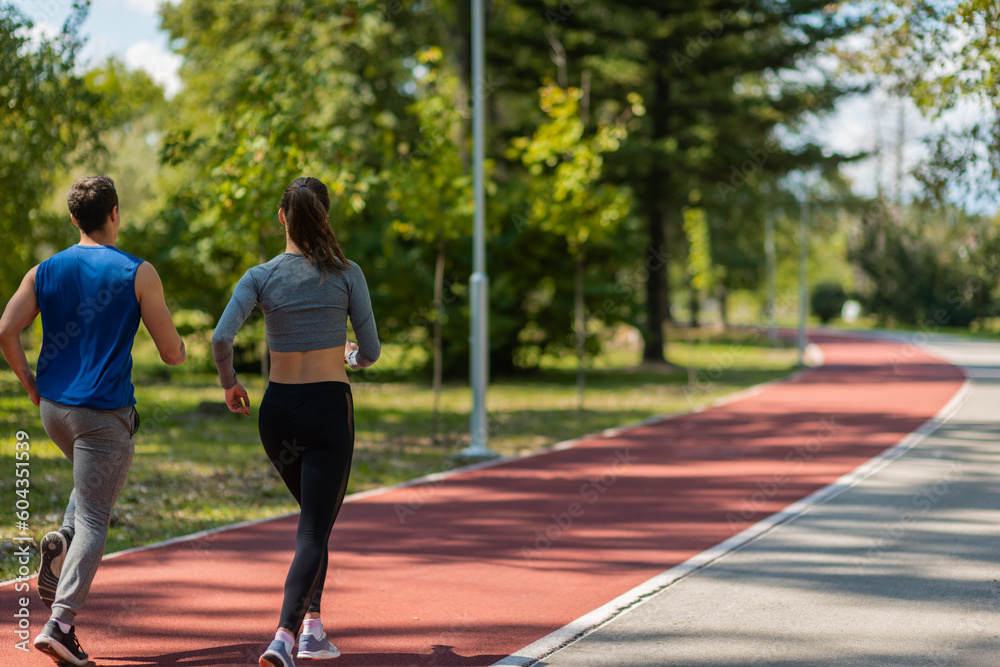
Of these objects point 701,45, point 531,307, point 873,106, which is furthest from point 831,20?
point 873,106

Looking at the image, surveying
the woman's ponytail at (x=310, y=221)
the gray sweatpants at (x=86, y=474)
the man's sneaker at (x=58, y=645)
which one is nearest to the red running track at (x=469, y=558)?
the man's sneaker at (x=58, y=645)

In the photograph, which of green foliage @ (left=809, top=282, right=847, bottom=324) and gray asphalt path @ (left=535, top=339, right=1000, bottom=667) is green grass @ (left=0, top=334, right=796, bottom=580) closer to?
gray asphalt path @ (left=535, top=339, right=1000, bottom=667)

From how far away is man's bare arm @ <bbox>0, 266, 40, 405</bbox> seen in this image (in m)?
3.99

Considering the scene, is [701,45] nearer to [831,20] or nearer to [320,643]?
[831,20]

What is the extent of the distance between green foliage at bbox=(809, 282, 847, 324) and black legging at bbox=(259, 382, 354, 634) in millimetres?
69614

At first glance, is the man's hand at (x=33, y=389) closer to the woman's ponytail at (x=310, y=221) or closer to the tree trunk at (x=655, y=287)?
the woman's ponytail at (x=310, y=221)

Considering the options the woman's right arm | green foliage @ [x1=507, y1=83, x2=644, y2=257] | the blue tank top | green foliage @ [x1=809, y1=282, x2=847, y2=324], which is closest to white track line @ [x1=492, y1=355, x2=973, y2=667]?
the woman's right arm

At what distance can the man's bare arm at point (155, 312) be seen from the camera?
4027mm

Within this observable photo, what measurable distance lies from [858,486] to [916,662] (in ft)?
16.8

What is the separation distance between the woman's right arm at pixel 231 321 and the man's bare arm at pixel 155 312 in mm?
172

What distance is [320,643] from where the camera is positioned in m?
4.32

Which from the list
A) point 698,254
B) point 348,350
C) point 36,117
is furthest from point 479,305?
point 698,254

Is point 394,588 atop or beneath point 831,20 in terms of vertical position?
beneath

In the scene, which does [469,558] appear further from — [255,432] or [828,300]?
[828,300]
